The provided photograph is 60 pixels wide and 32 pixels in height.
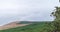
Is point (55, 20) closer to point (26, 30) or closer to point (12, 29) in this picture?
point (26, 30)

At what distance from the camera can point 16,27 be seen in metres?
18.8

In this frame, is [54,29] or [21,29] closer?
[54,29]

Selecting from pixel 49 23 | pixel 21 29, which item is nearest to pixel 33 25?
pixel 21 29

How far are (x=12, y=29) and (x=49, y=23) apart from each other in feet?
18.8

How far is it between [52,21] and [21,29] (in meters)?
5.66

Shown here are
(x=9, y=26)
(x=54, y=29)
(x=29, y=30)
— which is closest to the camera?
(x=54, y=29)

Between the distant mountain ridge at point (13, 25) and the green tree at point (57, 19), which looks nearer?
the green tree at point (57, 19)

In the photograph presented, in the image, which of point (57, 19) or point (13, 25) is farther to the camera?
point (13, 25)

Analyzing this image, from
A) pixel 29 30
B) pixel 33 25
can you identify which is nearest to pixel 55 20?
pixel 29 30

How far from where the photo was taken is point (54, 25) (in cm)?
1274

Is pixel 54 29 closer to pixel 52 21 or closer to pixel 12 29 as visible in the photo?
pixel 52 21

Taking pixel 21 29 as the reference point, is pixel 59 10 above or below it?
above

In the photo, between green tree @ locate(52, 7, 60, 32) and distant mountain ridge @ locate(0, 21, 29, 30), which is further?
distant mountain ridge @ locate(0, 21, 29, 30)

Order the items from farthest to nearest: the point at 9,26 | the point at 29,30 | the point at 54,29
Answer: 1. the point at 9,26
2. the point at 29,30
3. the point at 54,29
